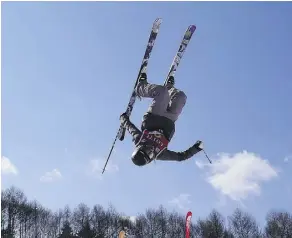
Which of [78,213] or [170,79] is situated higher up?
Result: [78,213]

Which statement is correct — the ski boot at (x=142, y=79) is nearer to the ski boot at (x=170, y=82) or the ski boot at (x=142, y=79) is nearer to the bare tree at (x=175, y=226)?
the ski boot at (x=170, y=82)

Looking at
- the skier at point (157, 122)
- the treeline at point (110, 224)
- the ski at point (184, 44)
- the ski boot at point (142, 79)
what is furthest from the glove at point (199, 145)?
the treeline at point (110, 224)

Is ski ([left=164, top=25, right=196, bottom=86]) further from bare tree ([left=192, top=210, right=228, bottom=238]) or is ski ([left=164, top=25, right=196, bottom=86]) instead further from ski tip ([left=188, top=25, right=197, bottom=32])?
bare tree ([left=192, top=210, right=228, bottom=238])

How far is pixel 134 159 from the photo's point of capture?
865cm

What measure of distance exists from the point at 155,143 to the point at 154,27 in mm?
3923

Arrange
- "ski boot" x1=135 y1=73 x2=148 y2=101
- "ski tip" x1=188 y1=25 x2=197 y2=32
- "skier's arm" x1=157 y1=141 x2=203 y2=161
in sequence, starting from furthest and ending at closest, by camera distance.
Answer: "ski tip" x1=188 y1=25 x2=197 y2=32 → "ski boot" x1=135 y1=73 x2=148 y2=101 → "skier's arm" x1=157 y1=141 x2=203 y2=161

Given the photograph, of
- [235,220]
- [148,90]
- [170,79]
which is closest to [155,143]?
[148,90]

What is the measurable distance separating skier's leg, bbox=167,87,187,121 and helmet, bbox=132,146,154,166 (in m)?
0.87

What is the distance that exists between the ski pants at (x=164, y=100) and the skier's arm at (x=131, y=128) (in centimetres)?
56

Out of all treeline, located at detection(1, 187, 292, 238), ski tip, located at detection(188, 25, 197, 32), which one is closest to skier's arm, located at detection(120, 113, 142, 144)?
ski tip, located at detection(188, 25, 197, 32)

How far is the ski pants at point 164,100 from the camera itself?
29.5ft

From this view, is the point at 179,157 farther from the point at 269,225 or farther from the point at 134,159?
the point at 269,225

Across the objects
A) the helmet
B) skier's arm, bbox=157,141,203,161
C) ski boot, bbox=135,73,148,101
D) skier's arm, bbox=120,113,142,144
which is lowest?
the helmet

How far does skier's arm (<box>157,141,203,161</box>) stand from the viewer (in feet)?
30.7
